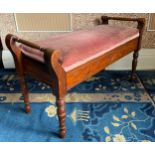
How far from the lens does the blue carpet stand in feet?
4.08

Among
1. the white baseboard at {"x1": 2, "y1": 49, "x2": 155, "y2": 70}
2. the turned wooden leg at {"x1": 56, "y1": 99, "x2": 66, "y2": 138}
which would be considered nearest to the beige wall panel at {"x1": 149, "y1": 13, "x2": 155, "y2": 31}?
the white baseboard at {"x1": 2, "y1": 49, "x2": 155, "y2": 70}

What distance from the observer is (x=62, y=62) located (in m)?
1.02

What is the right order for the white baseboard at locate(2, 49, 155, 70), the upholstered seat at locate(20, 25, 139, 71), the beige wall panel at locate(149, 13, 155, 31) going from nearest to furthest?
the upholstered seat at locate(20, 25, 139, 71), the beige wall panel at locate(149, 13, 155, 31), the white baseboard at locate(2, 49, 155, 70)

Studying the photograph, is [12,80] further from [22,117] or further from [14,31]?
[22,117]

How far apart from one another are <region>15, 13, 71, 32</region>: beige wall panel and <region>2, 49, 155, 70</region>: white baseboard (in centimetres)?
32

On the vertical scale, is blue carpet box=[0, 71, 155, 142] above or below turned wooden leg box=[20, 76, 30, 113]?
below

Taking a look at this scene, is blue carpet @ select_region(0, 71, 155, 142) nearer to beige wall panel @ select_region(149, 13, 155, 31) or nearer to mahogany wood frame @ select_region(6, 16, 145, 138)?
mahogany wood frame @ select_region(6, 16, 145, 138)

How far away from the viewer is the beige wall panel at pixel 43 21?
5.88 feet

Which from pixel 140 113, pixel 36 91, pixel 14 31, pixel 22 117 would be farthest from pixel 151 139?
pixel 14 31

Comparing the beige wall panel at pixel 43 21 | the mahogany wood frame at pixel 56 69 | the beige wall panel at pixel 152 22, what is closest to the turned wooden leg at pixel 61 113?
the mahogany wood frame at pixel 56 69

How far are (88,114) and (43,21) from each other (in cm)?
88

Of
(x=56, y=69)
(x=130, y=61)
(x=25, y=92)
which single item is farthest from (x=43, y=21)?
(x=56, y=69)

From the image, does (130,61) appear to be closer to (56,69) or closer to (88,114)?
(88,114)

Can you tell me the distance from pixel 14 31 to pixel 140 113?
123 centimetres
